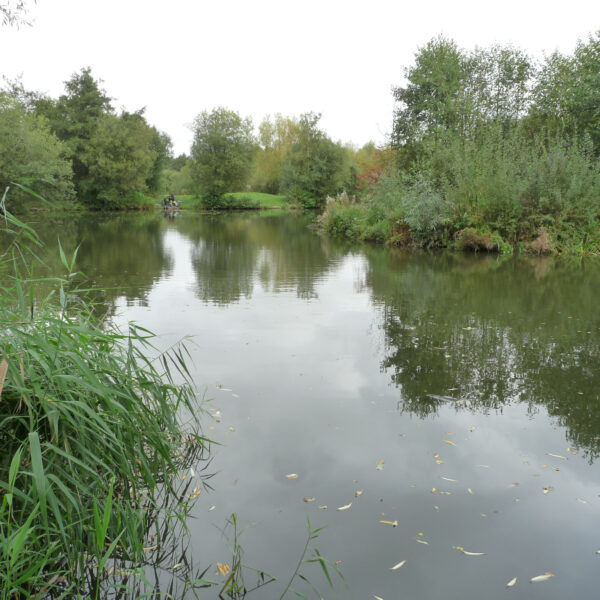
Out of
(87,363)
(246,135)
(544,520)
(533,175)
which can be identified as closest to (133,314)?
(87,363)

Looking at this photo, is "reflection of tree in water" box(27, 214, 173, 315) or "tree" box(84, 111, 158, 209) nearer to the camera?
"reflection of tree in water" box(27, 214, 173, 315)

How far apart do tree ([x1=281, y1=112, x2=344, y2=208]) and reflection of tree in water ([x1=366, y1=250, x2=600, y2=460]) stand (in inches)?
1810

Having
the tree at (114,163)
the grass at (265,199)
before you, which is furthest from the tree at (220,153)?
the tree at (114,163)

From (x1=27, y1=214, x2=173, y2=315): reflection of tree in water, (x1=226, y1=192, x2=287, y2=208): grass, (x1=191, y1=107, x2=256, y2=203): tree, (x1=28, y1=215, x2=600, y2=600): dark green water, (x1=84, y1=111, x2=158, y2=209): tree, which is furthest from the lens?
(x1=226, y1=192, x2=287, y2=208): grass

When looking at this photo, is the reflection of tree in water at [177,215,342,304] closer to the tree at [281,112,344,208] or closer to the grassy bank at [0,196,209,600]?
the grassy bank at [0,196,209,600]

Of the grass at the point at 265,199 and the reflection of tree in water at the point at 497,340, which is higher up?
the grass at the point at 265,199

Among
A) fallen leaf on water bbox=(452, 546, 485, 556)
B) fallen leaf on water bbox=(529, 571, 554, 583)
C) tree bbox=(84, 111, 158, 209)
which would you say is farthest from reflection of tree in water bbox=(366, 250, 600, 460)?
tree bbox=(84, 111, 158, 209)

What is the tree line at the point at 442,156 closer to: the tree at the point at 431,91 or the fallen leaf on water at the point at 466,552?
the tree at the point at 431,91

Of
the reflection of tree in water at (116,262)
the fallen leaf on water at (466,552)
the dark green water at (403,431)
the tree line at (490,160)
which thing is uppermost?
the tree line at (490,160)

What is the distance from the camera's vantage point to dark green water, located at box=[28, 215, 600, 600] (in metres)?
3.18

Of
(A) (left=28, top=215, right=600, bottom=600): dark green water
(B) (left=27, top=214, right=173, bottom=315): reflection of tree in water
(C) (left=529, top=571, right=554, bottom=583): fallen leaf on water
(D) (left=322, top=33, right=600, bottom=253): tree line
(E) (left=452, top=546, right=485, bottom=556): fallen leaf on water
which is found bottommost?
(C) (left=529, top=571, right=554, bottom=583): fallen leaf on water

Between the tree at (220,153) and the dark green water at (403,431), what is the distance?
5245cm

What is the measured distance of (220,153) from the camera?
6234 cm

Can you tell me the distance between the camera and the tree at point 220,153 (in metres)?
61.5
